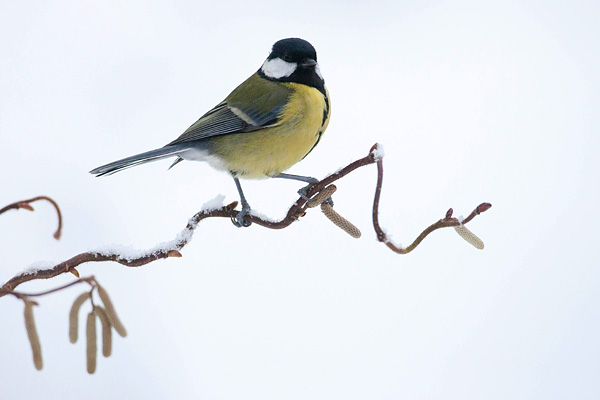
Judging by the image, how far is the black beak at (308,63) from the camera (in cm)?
218

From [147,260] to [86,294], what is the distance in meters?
0.13

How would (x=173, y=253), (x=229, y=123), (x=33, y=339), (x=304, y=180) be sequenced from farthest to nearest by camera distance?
(x=229, y=123) < (x=304, y=180) < (x=173, y=253) < (x=33, y=339)

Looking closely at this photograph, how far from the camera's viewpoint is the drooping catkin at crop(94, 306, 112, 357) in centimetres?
114

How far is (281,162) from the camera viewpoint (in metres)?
2.17

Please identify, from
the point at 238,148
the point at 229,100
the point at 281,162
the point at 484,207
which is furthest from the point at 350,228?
the point at 229,100

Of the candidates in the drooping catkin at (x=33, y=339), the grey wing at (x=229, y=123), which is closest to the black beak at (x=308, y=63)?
the grey wing at (x=229, y=123)

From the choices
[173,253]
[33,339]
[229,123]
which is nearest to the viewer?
[33,339]

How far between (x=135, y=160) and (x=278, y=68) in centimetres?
73

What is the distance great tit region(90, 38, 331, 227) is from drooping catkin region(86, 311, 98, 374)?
98 centimetres

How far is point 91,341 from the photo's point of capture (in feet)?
3.81

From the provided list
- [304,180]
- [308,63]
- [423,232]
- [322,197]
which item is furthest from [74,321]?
[308,63]

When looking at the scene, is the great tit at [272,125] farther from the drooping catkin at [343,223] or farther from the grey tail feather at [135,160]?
the drooping catkin at [343,223]

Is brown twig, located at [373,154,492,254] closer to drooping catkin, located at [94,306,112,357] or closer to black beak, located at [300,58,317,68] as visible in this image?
drooping catkin, located at [94,306,112,357]

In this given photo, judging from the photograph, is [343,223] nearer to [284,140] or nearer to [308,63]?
[284,140]
